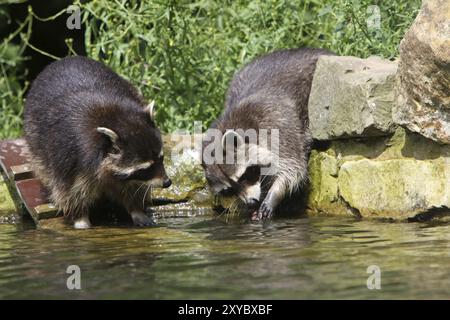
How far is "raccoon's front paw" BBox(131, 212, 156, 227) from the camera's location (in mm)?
6753

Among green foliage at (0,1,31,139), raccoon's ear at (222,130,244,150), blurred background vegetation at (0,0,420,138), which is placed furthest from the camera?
green foliage at (0,1,31,139)

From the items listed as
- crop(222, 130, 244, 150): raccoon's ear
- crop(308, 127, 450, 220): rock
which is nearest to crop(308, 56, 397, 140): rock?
crop(308, 127, 450, 220): rock

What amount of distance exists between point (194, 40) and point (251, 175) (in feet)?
6.08

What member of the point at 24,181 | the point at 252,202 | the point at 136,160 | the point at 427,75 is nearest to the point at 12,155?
the point at 24,181

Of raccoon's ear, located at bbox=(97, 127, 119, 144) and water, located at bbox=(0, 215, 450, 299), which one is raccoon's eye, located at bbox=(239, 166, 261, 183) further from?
raccoon's ear, located at bbox=(97, 127, 119, 144)

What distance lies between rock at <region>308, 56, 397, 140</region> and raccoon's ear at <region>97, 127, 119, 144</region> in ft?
4.85

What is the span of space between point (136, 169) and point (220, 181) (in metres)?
0.68

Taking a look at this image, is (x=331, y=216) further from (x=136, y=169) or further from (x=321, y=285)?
(x=321, y=285)

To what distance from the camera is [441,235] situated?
217 inches

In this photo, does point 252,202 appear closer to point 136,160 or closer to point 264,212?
point 264,212
